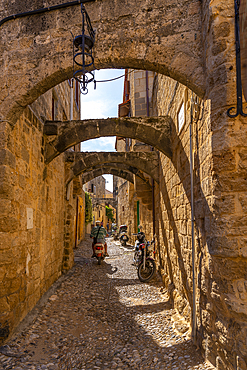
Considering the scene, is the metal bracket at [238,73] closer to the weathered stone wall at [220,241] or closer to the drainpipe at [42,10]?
the weathered stone wall at [220,241]

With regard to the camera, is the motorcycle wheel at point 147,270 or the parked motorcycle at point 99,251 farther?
the parked motorcycle at point 99,251

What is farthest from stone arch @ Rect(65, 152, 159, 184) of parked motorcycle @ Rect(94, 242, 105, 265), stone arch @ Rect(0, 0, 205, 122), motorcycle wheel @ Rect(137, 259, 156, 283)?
stone arch @ Rect(0, 0, 205, 122)

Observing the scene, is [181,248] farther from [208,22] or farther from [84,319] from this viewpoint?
[208,22]

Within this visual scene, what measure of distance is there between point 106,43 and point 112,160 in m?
4.92

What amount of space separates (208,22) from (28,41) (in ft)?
6.32

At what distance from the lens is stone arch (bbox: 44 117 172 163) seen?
4754mm

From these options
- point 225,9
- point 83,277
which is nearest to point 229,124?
point 225,9

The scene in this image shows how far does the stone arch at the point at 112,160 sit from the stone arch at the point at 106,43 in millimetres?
4224

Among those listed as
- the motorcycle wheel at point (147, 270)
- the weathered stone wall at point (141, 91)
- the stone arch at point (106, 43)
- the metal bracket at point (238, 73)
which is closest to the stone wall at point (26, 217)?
the stone arch at point (106, 43)

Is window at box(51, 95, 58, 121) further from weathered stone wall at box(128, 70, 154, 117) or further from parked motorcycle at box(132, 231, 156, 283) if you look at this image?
parked motorcycle at box(132, 231, 156, 283)

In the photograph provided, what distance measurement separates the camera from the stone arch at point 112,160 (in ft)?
22.9

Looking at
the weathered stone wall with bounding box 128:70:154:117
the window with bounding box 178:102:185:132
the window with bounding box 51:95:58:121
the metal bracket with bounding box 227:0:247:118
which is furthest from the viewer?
the weathered stone wall with bounding box 128:70:154:117

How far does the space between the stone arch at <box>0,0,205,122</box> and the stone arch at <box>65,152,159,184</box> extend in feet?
13.9

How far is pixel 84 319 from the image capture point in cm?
373
